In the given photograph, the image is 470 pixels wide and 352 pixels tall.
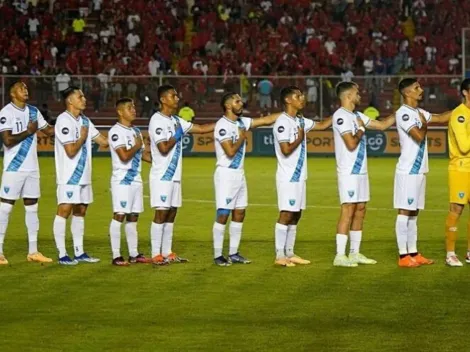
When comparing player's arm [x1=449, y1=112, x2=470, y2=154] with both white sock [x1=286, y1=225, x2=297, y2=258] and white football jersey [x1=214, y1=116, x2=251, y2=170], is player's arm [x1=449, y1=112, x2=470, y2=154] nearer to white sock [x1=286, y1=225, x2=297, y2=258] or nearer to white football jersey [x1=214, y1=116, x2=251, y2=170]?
white sock [x1=286, y1=225, x2=297, y2=258]

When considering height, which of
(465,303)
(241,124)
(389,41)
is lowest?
(465,303)

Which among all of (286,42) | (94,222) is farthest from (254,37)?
(94,222)

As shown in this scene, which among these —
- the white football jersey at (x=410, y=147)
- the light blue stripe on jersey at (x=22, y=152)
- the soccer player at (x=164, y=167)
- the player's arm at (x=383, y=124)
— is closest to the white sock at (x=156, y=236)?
the soccer player at (x=164, y=167)

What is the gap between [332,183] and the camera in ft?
87.5

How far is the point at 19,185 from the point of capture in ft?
48.1

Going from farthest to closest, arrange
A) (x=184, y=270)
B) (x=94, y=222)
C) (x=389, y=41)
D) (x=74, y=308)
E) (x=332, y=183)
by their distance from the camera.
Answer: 1. (x=389, y=41)
2. (x=332, y=183)
3. (x=94, y=222)
4. (x=184, y=270)
5. (x=74, y=308)

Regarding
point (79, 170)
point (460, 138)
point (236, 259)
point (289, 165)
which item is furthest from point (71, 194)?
point (460, 138)

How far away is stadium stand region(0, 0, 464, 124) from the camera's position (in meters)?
35.0

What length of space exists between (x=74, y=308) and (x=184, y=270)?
266 cm

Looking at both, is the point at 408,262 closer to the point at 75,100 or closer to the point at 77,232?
the point at 77,232

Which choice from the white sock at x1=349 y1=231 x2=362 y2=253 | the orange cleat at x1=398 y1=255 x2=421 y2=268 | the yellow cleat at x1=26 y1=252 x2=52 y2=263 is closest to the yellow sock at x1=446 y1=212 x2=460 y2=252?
the orange cleat at x1=398 y1=255 x2=421 y2=268

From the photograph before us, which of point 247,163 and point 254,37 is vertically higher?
point 254,37

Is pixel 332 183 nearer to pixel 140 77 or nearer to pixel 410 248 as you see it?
pixel 140 77

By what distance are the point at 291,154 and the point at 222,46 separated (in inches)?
1077
